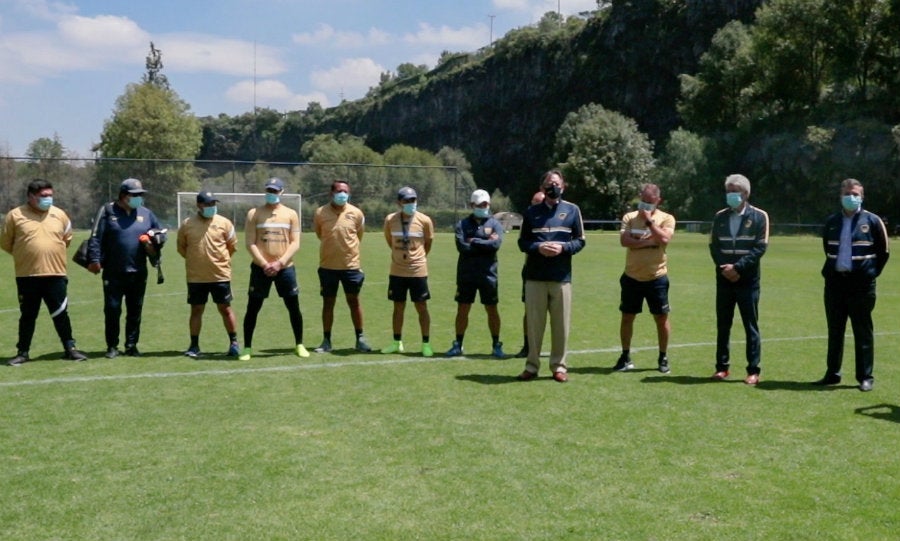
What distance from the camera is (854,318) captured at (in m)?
8.84

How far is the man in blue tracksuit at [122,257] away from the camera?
33.6 ft

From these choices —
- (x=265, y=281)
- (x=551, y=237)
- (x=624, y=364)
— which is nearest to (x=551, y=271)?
(x=551, y=237)

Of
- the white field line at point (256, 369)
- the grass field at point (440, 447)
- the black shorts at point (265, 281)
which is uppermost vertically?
the black shorts at point (265, 281)

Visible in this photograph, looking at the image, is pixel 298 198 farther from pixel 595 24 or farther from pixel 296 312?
pixel 595 24

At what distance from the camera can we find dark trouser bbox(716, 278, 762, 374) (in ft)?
29.2

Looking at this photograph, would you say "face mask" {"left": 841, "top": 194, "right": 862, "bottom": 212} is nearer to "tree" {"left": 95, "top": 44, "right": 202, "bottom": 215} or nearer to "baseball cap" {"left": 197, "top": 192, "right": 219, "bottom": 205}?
"baseball cap" {"left": 197, "top": 192, "right": 219, "bottom": 205}

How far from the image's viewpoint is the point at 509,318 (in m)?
14.0

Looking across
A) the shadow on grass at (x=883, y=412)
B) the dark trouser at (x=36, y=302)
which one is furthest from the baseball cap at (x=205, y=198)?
the shadow on grass at (x=883, y=412)

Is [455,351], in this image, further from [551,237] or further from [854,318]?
[854,318]

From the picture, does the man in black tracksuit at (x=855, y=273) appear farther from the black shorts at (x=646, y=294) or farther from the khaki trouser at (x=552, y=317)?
the khaki trouser at (x=552, y=317)

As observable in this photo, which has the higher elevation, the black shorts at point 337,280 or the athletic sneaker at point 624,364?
the black shorts at point 337,280

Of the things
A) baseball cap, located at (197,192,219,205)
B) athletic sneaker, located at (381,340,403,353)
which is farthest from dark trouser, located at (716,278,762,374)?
baseball cap, located at (197,192,219,205)

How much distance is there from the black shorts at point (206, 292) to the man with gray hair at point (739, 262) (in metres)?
5.16

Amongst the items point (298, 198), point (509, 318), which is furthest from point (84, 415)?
point (298, 198)
